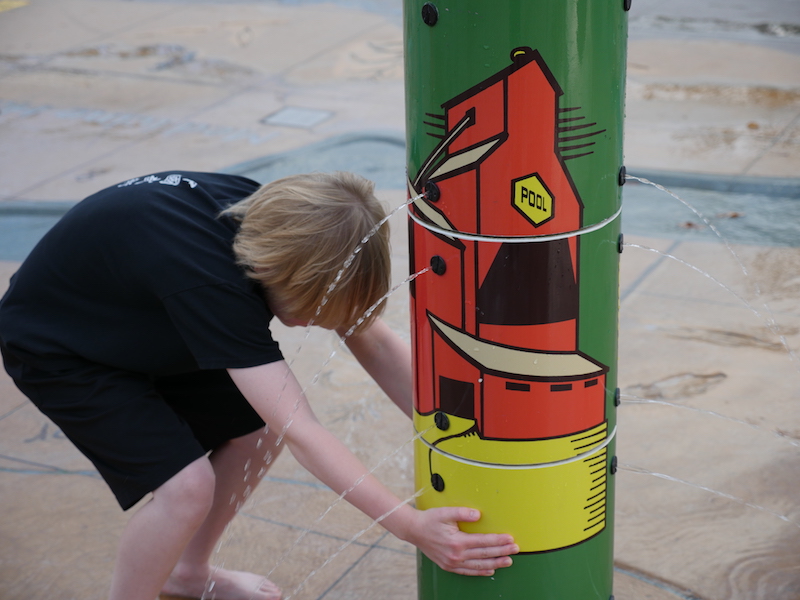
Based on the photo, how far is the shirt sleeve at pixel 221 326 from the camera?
5.68 feet

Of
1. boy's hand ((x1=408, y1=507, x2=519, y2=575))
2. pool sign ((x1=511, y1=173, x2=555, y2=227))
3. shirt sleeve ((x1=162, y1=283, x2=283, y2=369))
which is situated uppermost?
pool sign ((x1=511, y1=173, x2=555, y2=227))

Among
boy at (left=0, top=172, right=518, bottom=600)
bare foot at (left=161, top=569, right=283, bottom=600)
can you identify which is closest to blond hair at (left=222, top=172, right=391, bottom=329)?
boy at (left=0, top=172, right=518, bottom=600)

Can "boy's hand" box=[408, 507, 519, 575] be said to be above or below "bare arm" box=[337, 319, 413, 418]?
below

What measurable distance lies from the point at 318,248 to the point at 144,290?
0.40 m

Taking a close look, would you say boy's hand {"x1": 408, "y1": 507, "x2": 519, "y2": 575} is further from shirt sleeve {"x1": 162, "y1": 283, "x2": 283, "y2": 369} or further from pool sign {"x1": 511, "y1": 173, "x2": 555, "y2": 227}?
pool sign {"x1": 511, "y1": 173, "x2": 555, "y2": 227}

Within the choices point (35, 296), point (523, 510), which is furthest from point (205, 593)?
point (523, 510)

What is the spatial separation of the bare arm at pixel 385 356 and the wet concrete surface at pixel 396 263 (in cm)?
27

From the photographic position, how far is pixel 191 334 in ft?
5.77

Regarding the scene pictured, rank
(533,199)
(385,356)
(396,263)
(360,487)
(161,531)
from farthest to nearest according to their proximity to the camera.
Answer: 1. (396,263)
2. (385,356)
3. (161,531)
4. (360,487)
5. (533,199)

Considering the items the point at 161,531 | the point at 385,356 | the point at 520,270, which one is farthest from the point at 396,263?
the point at 520,270

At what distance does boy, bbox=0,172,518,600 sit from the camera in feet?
5.73

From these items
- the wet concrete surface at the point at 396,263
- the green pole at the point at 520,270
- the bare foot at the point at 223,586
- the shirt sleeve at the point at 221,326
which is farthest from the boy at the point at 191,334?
the wet concrete surface at the point at 396,263

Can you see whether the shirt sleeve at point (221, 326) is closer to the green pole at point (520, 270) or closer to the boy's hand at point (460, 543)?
the green pole at point (520, 270)

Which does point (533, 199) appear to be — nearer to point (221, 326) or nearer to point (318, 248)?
point (318, 248)
